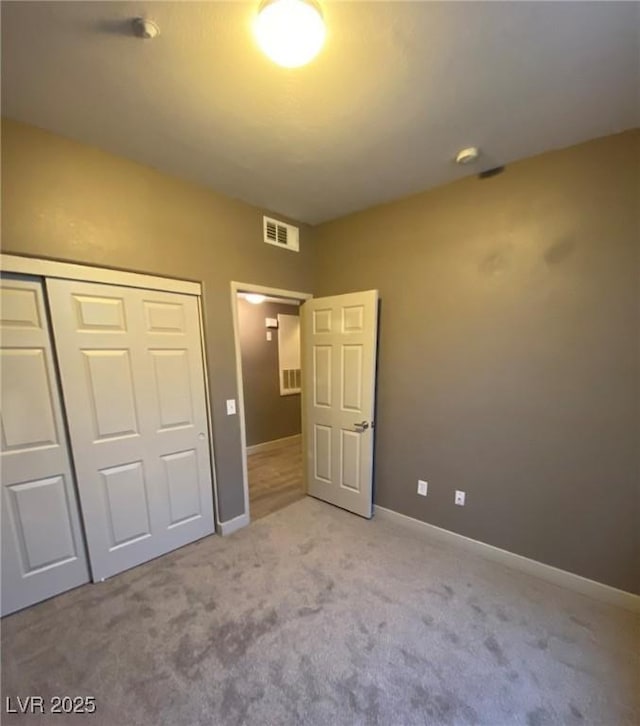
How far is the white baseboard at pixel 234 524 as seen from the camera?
2.60 metres

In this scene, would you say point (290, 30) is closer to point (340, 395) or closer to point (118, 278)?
point (118, 278)

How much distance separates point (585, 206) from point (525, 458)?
62.7 inches

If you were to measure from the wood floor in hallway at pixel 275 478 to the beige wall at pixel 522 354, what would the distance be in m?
1.14

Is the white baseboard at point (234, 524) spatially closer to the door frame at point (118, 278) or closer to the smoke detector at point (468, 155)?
the door frame at point (118, 278)

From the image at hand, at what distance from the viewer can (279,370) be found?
494 centimetres

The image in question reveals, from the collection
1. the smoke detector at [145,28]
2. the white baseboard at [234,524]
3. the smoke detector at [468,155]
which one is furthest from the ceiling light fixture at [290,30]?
the white baseboard at [234,524]

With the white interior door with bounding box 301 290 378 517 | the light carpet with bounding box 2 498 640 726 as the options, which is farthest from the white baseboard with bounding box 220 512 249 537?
the white interior door with bounding box 301 290 378 517

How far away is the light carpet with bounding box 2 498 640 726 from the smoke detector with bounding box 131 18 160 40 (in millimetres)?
2703

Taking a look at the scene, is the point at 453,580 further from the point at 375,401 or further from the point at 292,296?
the point at 292,296

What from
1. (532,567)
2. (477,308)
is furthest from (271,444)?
(477,308)

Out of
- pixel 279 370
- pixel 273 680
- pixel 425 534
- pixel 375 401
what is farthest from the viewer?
pixel 279 370

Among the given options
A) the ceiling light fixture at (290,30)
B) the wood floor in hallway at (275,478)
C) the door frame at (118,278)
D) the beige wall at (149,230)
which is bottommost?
the wood floor in hallway at (275,478)

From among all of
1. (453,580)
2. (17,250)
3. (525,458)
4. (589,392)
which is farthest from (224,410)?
(589,392)

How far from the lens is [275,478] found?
3.75 metres
